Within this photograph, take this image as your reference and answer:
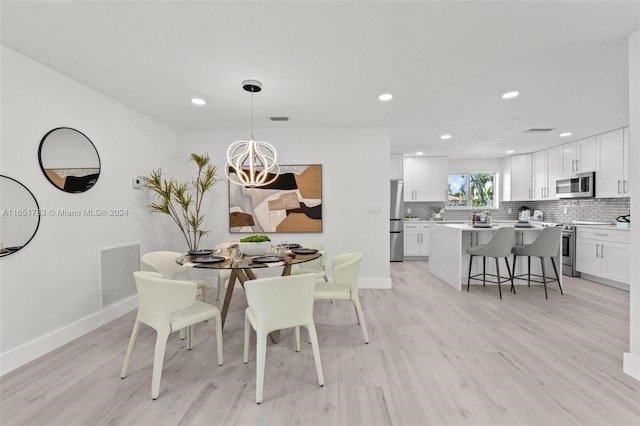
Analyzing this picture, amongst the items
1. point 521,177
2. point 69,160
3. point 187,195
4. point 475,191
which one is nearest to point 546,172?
point 521,177

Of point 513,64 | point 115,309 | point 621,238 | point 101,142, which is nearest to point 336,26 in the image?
point 513,64

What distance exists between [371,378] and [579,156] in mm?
5644

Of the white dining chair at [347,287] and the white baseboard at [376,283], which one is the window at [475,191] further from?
the white dining chair at [347,287]

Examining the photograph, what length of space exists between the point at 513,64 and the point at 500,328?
2451 millimetres

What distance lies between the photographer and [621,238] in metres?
4.16

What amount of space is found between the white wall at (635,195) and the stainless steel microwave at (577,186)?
12.1 ft

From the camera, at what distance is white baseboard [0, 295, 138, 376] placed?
7.24ft

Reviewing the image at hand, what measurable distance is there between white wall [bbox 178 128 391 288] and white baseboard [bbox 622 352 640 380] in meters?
2.51

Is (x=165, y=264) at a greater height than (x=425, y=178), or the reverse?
(x=425, y=178)

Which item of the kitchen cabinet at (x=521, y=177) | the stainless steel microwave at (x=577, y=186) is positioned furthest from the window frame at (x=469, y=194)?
the stainless steel microwave at (x=577, y=186)

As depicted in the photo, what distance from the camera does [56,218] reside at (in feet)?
8.52

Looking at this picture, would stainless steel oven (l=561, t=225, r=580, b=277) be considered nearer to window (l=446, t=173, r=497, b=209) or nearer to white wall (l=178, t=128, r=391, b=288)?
window (l=446, t=173, r=497, b=209)

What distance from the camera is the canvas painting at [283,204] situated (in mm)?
4332

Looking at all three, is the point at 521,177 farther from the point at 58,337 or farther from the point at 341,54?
the point at 58,337
